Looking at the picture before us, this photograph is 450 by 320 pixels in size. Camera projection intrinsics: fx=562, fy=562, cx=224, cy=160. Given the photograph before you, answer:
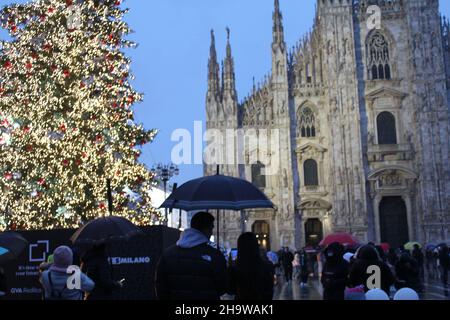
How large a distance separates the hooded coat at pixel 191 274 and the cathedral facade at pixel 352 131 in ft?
100

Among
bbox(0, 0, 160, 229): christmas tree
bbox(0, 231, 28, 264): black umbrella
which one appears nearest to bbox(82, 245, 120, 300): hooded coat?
bbox(0, 231, 28, 264): black umbrella

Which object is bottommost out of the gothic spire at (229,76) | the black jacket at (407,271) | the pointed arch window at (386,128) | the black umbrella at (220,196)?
the black jacket at (407,271)

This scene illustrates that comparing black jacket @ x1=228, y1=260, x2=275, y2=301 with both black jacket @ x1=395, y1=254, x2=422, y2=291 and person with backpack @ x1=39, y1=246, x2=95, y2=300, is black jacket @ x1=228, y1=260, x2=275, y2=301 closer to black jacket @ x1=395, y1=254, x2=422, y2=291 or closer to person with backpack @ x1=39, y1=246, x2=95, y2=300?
person with backpack @ x1=39, y1=246, x2=95, y2=300

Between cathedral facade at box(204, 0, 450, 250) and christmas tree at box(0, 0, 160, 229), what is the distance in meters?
20.2

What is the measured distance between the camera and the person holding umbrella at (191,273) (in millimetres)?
4578

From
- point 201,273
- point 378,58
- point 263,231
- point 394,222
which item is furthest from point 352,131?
point 201,273

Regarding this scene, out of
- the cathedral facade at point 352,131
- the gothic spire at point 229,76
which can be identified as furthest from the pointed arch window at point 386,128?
the gothic spire at point 229,76

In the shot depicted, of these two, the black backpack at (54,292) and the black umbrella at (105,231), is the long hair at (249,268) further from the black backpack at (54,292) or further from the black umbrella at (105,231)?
the black umbrella at (105,231)

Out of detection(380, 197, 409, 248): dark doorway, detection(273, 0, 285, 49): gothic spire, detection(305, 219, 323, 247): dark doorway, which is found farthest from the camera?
detection(273, 0, 285, 49): gothic spire

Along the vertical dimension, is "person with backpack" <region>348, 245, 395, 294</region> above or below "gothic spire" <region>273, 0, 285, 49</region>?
below

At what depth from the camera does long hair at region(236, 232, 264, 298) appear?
16.9 feet

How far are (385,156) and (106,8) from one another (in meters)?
23.4
